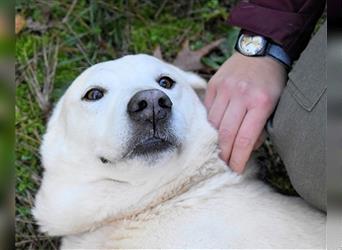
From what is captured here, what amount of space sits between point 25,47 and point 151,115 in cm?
189

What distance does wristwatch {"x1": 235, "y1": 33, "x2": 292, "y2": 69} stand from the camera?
2533mm

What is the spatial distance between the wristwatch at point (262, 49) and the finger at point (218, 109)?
0.80 ft

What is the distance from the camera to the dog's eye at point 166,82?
2.51 metres

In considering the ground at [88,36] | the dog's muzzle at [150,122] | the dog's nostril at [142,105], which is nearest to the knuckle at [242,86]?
the dog's muzzle at [150,122]

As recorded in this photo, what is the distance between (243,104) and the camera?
2408mm

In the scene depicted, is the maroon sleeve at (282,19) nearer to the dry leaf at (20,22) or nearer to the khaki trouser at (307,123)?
the khaki trouser at (307,123)

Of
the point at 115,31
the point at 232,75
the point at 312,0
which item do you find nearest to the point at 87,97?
the point at 232,75

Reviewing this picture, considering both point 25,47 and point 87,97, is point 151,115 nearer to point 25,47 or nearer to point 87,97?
point 87,97

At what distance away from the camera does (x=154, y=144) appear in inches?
86.7

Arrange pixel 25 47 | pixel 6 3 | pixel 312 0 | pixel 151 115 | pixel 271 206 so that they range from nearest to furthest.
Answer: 1. pixel 6 3
2. pixel 151 115
3. pixel 271 206
4. pixel 312 0
5. pixel 25 47

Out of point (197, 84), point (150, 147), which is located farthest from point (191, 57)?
point (150, 147)

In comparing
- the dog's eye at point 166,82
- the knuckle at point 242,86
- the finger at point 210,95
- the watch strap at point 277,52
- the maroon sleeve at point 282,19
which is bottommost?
the finger at point 210,95

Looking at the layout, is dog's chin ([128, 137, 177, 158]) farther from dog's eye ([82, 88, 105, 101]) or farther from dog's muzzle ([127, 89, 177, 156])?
dog's eye ([82, 88, 105, 101])

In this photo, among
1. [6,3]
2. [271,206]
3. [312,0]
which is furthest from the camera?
[312,0]
